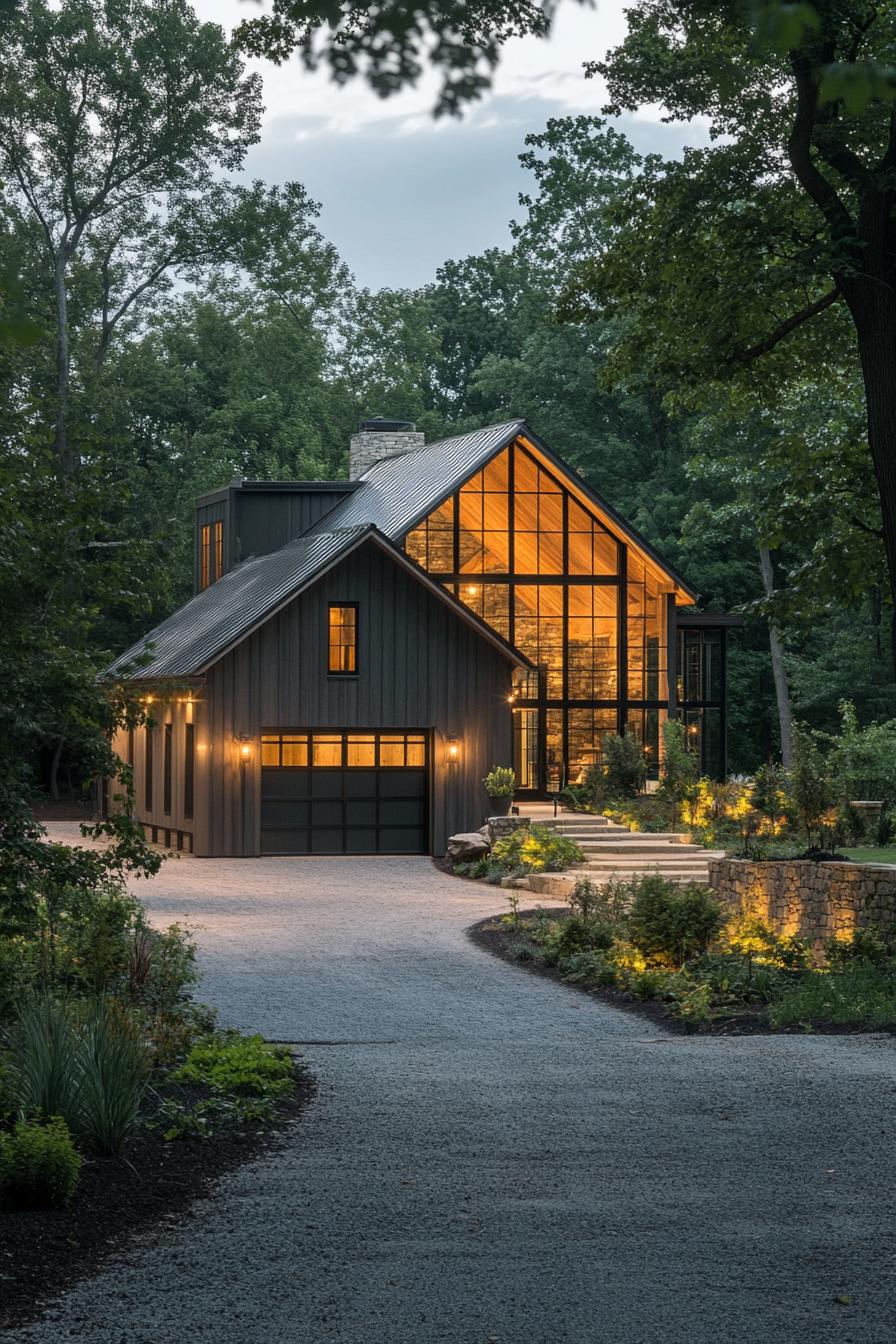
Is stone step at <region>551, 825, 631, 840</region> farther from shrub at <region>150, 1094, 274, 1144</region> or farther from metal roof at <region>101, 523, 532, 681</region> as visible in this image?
shrub at <region>150, 1094, 274, 1144</region>

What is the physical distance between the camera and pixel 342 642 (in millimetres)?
28859

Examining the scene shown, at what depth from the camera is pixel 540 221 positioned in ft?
174

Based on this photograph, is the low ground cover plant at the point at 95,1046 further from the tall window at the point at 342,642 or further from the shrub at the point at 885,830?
the tall window at the point at 342,642

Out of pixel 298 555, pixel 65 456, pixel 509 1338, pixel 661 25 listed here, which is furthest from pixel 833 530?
pixel 298 555

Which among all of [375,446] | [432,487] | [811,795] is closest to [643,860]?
[811,795]

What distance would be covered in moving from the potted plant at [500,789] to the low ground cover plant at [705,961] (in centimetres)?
1067

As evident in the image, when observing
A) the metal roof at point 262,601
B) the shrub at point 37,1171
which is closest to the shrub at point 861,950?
the shrub at point 37,1171

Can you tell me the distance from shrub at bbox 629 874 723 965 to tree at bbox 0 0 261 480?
26951 millimetres

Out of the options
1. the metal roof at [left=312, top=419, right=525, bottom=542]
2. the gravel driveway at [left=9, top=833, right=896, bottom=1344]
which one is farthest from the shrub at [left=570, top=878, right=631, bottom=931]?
the metal roof at [left=312, top=419, right=525, bottom=542]

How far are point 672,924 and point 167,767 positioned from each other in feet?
57.3

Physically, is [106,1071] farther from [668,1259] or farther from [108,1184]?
[668,1259]

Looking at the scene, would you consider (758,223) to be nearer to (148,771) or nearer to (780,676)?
(148,771)

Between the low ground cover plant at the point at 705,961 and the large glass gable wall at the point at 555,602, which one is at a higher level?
the large glass gable wall at the point at 555,602

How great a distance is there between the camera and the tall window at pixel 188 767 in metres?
28.9
